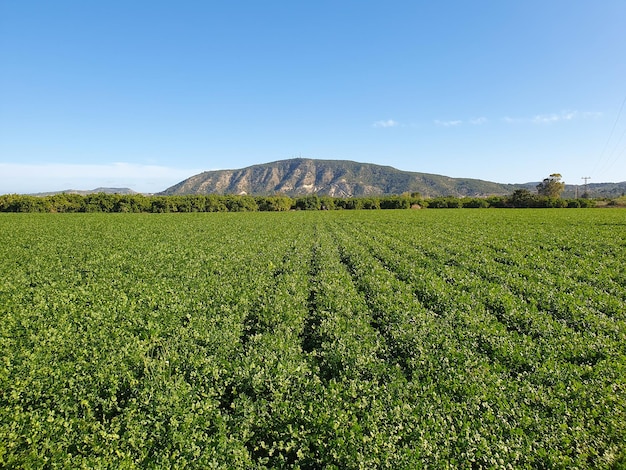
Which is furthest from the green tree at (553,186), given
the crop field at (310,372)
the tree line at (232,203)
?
the crop field at (310,372)

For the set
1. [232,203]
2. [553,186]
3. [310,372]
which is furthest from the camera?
[553,186]

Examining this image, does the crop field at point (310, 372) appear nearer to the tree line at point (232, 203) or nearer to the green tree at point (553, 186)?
the tree line at point (232, 203)

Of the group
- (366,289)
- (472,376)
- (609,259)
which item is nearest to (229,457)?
(472,376)

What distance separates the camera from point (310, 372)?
7.00 meters

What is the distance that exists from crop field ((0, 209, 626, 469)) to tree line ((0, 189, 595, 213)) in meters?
85.2

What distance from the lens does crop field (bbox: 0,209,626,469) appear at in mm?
5047

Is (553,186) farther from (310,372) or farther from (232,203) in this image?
(310,372)

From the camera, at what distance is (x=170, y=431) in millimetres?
5199

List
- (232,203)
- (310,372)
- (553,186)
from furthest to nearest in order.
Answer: (553,186)
(232,203)
(310,372)

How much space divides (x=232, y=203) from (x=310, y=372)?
327ft

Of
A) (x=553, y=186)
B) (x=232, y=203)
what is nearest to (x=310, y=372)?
(x=232, y=203)

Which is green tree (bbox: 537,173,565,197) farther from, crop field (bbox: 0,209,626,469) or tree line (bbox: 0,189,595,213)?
crop field (bbox: 0,209,626,469)

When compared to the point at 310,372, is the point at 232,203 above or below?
above

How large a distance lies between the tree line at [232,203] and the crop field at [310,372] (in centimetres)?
8517
